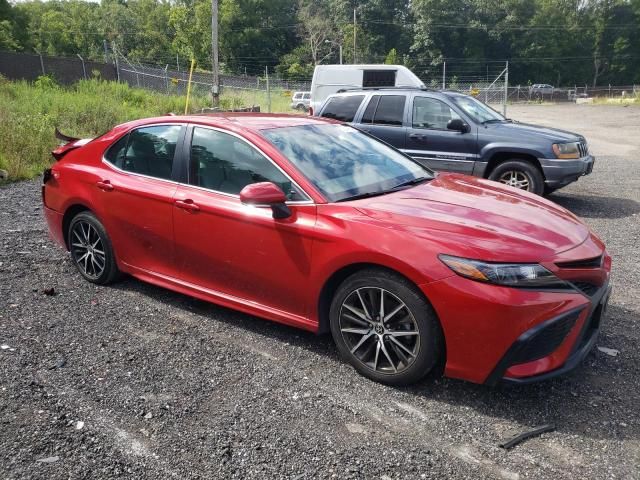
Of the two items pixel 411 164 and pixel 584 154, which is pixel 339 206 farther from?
pixel 584 154

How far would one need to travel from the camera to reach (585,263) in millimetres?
3135

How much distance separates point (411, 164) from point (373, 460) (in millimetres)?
2547

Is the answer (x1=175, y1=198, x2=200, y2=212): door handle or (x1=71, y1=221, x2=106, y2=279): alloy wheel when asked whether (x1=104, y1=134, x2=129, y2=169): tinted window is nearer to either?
(x1=71, y1=221, x2=106, y2=279): alloy wheel

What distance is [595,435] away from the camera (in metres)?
2.85

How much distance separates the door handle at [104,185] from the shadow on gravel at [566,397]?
6.67ft

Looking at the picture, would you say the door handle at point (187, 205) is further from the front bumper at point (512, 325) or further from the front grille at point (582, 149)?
the front grille at point (582, 149)

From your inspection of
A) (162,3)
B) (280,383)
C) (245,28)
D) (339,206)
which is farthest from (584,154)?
(162,3)

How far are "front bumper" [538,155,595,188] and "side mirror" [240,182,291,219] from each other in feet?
18.6

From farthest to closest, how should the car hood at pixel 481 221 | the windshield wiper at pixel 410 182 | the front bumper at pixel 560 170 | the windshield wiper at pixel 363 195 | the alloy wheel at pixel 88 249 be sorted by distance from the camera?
the front bumper at pixel 560 170
the alloy wheel at pixel 88 249
the windshield wiper at pixel 410 182
the windshield wiper at pixel 363 195
the car hood at pixel 481 221

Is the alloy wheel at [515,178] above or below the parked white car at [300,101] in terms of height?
below

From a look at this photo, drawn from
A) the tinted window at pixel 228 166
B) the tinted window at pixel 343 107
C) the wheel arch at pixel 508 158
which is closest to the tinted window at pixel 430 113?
the wheel arch at pixel 508 158

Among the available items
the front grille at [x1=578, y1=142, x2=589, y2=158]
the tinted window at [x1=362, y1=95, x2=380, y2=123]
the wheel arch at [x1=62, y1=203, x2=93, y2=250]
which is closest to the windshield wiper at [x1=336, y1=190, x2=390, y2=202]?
the wheel arch at [x1=62, y1=203, x2=93, y2=250]

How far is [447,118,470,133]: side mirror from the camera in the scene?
27.1 feet

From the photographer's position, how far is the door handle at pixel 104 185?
4.52 metres
